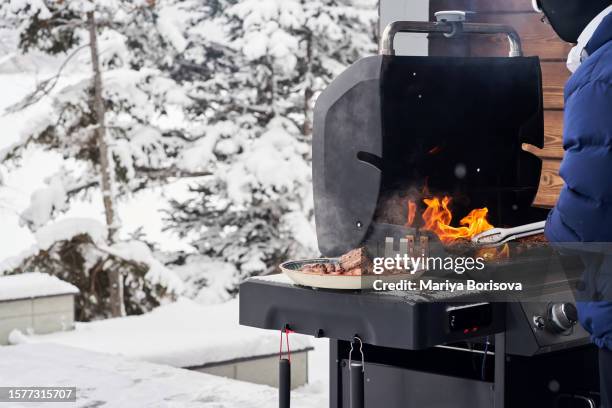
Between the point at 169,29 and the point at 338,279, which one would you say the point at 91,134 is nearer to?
the point at 169,29

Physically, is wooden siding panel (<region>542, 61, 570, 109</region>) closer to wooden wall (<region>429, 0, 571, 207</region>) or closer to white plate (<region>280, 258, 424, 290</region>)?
wooden wall (<region>429, 0, 571, 207</region>)

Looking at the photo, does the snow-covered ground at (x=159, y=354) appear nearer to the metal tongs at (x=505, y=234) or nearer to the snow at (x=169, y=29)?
the metal tongs at (x=505, y=234)

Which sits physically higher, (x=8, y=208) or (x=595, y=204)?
(x=595, y=204)

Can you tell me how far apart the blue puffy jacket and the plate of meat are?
390 mm

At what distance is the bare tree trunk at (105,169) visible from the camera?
28.8 feet

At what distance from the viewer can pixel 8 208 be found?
914cm

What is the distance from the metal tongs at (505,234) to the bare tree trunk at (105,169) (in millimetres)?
6747

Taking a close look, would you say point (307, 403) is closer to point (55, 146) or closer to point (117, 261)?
point (117, 261)

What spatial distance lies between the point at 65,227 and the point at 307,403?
499cm

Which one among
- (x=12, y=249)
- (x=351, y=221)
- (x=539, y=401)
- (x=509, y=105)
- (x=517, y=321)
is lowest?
(x=12, y=249)

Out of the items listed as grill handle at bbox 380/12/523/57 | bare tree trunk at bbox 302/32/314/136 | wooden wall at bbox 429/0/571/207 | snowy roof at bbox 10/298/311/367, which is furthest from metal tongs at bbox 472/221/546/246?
bare tree trunk at bbox 302/32/314/136

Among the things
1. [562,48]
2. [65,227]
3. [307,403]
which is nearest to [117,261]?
[65,227]

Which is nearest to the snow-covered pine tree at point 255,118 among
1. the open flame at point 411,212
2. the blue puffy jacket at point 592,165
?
the open flame at point 411,212

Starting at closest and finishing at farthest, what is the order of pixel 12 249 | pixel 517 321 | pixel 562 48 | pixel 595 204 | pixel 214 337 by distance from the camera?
pixel 595 204
pixel 517 321
pixel 562 48
pixel 214 337
pixel 12 249
